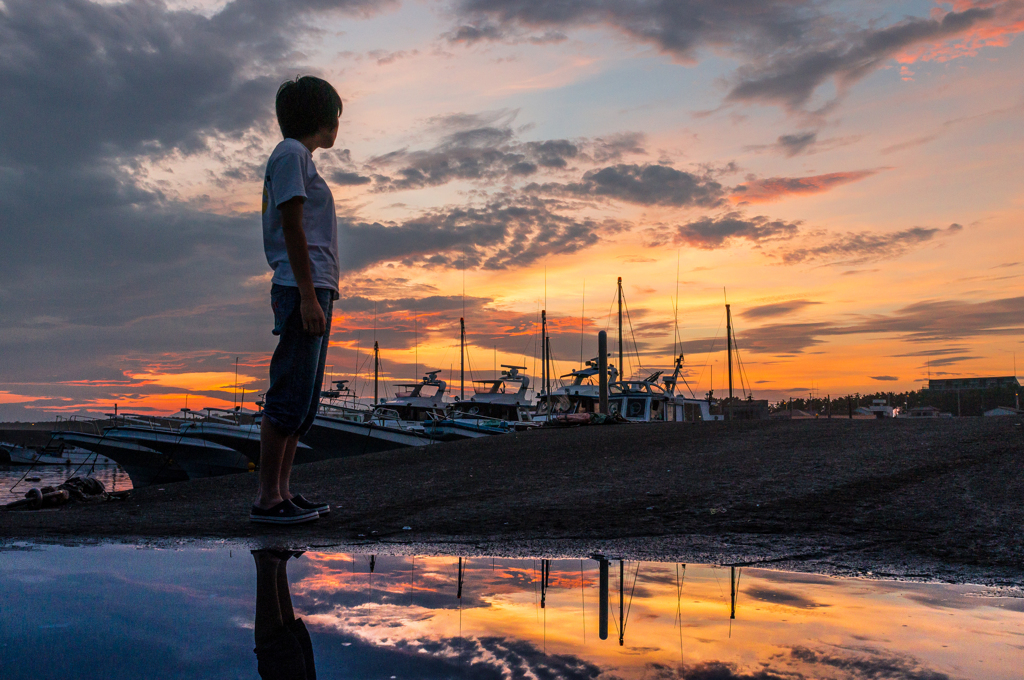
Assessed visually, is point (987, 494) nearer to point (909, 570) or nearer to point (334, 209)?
point (909, 570)

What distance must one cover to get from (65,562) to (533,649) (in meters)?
1.73

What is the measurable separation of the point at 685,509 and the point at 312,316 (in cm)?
214

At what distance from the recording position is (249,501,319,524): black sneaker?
3.24 meters

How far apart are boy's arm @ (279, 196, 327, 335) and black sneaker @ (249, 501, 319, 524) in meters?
0.86

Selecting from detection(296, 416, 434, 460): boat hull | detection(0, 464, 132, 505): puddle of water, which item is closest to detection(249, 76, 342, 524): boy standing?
detection(0, 464, 132, 505): puddle of water

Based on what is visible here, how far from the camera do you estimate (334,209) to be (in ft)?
11.3

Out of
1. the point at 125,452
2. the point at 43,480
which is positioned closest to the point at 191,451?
the point at 125,452

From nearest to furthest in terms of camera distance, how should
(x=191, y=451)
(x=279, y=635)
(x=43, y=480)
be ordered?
1. (x=279, y=635)
2. (x=191, y=451)
3. (x=43, y=480)

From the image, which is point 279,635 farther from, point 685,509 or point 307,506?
point 685,509

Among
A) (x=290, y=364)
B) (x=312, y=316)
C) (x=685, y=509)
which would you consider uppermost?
(x=312, y=316)

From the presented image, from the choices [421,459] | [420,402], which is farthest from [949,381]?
[421,459]

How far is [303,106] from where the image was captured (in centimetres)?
348

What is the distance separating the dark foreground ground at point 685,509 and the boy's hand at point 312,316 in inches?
35.0

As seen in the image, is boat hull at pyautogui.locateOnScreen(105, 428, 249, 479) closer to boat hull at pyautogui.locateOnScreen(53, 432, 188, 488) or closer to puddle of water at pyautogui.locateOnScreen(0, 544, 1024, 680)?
boat hull at pyautogui.locateOnScreen(53, 432, 188, 488)
